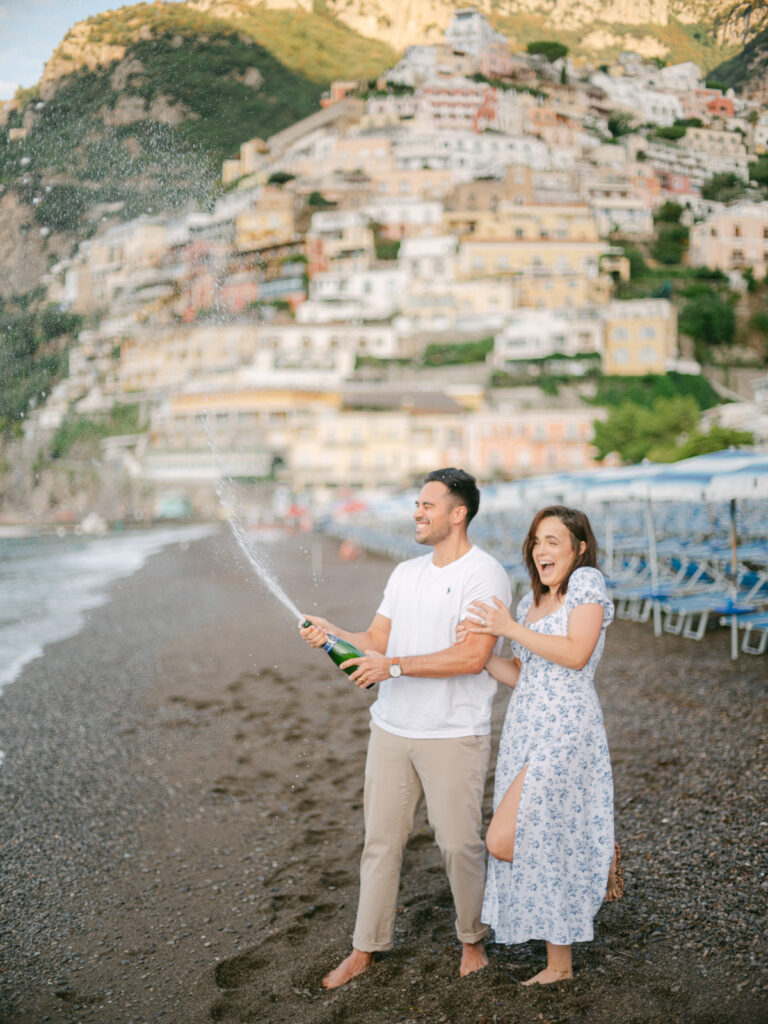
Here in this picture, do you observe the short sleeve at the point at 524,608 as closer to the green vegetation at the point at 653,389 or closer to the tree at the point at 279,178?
the green vegetation at the point at 653,389

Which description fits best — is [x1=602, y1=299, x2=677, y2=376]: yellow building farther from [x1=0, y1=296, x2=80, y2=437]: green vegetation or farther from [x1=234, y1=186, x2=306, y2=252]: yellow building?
[x1=0, y1=296, x2=80, y2=437]: green vegetation

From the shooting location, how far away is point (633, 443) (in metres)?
50.7

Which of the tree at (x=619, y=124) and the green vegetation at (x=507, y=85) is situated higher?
the green vegetation at (x=507, y=85)

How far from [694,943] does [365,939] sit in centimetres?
108

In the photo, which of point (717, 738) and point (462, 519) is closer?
point (462, 519)

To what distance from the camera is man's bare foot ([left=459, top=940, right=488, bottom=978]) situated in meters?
2.69

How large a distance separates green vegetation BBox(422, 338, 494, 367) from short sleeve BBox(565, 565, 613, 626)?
68.3m

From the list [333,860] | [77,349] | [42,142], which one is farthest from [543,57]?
[333,860]

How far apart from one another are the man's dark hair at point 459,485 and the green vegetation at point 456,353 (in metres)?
68.0

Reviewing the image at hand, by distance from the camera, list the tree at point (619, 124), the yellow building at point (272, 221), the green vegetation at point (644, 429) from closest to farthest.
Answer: the green vegetation at point (644, 429)
the yellow building at point (272, 221)
the tree at point (619, 124)

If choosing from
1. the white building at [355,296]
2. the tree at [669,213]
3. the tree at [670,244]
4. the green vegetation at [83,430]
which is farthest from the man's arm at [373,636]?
the tree at [669,213]

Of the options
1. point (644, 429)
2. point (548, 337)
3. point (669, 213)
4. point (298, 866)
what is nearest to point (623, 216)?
point (669, 213)

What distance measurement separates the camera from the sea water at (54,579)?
13945 mm

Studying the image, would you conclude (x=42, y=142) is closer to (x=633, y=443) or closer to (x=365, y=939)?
(x=365, y=939)
